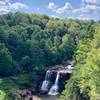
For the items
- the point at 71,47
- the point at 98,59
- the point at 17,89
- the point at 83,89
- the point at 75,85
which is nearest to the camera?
the point at 98,59

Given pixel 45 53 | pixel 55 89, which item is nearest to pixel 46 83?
pixel 55 89

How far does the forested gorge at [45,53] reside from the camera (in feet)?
218

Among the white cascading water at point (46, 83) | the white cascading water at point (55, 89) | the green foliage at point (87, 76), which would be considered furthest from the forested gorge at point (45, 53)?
the white cascading water at point (55, 89)

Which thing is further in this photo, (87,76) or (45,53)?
(45,53)

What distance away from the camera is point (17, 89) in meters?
89.2

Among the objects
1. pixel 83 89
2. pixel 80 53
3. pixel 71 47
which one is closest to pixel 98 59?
pixel 83 89

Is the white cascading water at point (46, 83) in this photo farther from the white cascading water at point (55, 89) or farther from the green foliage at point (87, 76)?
the green foliage at point (87, 76)

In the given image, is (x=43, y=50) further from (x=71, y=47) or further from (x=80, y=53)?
(x=80, y=53)

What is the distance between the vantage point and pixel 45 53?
120312 millimetres

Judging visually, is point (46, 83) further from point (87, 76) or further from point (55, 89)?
point (87, 76)

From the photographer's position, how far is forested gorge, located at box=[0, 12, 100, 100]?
6631 cm

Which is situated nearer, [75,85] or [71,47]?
[75,85]

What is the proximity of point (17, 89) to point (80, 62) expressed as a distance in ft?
62.2

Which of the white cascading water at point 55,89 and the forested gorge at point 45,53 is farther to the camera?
the white cascading water at point 55,89
